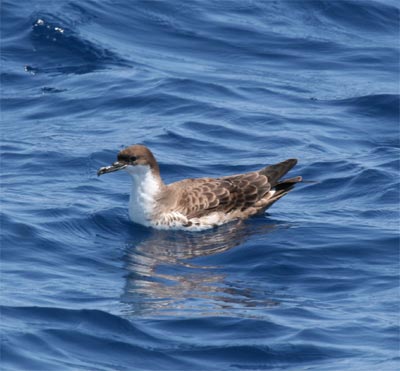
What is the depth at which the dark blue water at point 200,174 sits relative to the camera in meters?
9.41

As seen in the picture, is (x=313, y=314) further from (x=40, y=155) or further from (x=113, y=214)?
(x=40, y=155)

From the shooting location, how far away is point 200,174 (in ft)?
47.3

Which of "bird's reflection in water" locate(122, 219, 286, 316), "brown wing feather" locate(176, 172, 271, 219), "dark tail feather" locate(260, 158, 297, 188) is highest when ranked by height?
"dark tail feather" locate(260, 158, 297, 188)

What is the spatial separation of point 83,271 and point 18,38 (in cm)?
816

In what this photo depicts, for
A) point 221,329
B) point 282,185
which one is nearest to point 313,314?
point 221,329

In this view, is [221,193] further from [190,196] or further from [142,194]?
[142,194]

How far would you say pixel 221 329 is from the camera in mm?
9555

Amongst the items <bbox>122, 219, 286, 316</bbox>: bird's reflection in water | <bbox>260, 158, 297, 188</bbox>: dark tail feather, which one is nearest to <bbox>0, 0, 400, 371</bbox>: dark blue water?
<bbox>122, 219, 286, 316</bbox>: bird's reflection in water

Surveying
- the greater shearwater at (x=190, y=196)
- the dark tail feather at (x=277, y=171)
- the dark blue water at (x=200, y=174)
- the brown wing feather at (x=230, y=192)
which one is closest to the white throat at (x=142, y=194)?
the greater shearwater at (x=190, y=196)

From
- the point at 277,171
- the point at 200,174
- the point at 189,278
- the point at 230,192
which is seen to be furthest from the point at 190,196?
the point at 189,278

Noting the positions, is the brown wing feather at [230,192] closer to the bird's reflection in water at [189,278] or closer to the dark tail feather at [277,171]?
the dark tail feather at [277,171]

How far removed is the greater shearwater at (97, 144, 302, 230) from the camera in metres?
12.6

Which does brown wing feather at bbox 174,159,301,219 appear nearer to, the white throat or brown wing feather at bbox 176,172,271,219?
brown wing feather at bbox 176,172,271,219

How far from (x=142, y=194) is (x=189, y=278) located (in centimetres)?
192
